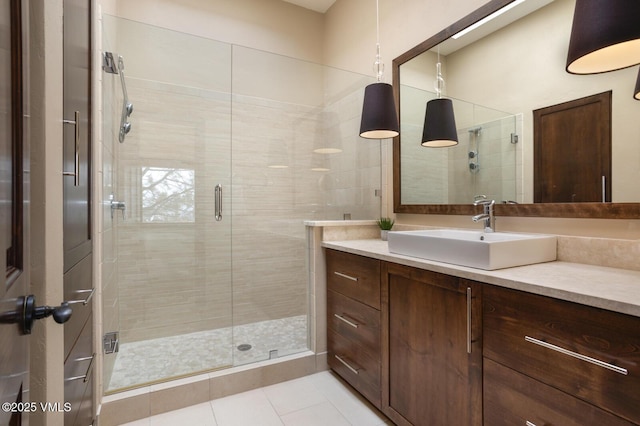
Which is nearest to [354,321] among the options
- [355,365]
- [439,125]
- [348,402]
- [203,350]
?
[355,365]

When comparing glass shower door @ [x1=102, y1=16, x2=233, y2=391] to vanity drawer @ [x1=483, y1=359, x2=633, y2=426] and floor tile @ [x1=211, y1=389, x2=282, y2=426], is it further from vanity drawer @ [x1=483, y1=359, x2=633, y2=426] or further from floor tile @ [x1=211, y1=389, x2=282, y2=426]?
vanity drawer @ [x1=483, y1=359, x2=633, y2=426]

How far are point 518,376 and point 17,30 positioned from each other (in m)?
1.50

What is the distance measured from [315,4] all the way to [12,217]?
11.1 feet

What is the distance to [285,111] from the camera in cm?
287

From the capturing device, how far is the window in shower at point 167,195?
240cm

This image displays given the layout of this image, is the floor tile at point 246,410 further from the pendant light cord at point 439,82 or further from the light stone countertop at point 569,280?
the pendant light cord at point 439,82

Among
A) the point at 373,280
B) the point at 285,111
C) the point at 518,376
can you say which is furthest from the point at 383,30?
the point at 518,376

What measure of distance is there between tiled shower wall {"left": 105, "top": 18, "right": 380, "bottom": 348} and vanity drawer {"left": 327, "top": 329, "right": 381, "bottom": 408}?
0.39 meters

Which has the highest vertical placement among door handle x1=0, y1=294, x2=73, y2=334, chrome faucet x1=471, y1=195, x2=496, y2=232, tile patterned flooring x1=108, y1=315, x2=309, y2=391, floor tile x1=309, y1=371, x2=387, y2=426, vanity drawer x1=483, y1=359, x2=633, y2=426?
chrome faucet x1=471, y1=195, x2=496, y2=232

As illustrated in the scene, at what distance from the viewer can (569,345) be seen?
3.04 ft

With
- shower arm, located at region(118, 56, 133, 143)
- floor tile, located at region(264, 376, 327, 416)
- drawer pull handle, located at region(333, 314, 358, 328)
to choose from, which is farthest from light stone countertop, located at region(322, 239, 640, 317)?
shower arm, located at region(118, 56, 133, 143)

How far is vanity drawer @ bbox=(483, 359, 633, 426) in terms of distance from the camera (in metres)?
0.89

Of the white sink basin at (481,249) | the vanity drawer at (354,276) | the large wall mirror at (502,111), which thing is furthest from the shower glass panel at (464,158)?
the vanity drawer at (354,276)

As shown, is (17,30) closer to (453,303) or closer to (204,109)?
(453,303)
